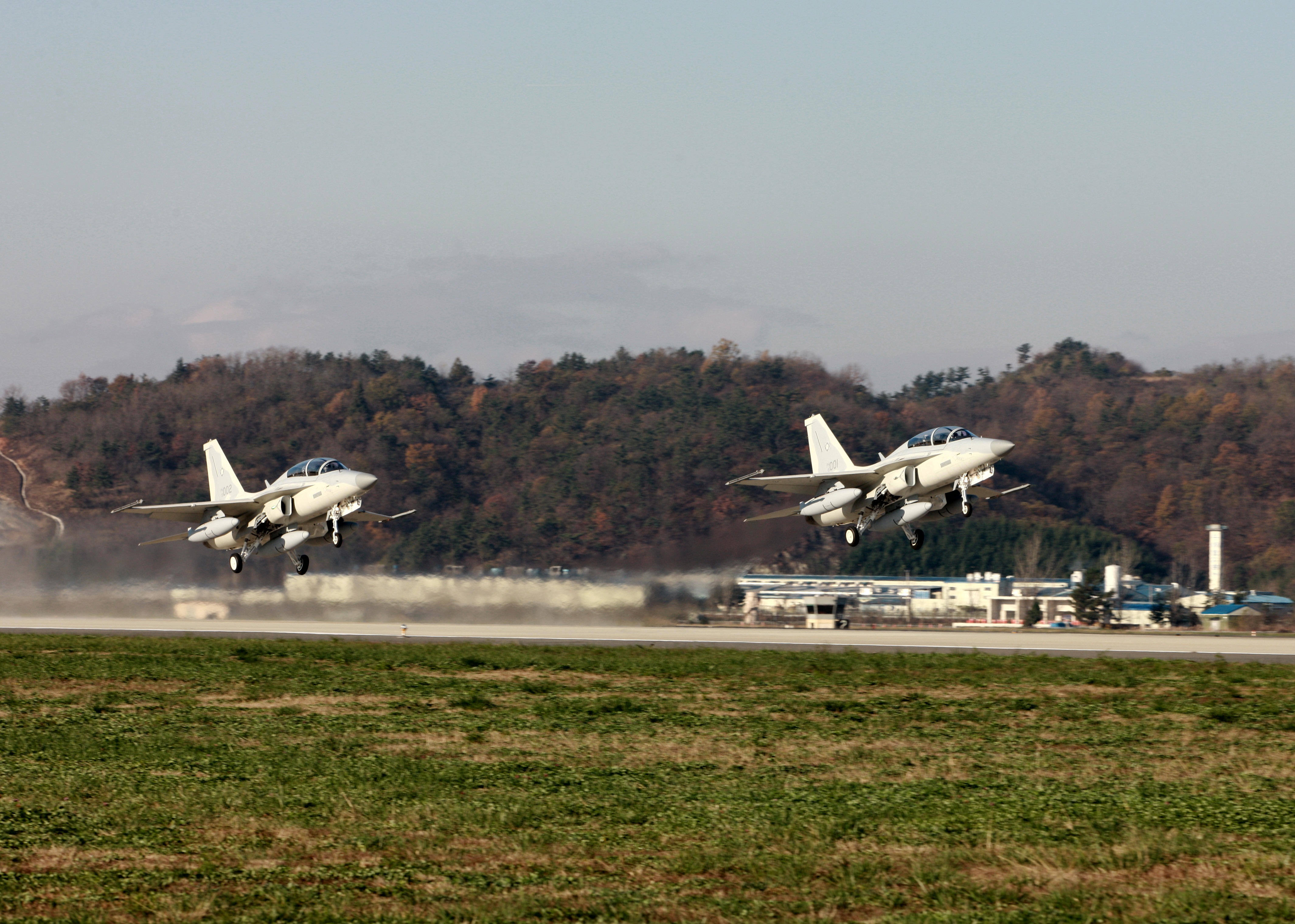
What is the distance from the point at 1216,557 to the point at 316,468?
3357 inches

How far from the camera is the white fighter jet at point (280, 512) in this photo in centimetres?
4525

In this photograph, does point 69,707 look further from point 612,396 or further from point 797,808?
point 612,396

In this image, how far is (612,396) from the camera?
14125 cm

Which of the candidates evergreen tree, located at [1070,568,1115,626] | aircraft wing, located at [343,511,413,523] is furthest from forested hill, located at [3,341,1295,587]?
aircraft wing, located at [343,511,413,523]

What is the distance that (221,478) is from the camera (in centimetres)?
5503

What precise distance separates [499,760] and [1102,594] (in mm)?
78449

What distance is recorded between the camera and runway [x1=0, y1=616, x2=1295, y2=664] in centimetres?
4003

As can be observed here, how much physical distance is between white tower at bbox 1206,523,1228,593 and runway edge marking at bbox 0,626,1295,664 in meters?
72.8

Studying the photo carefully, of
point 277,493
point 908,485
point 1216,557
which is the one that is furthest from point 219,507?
point 1216,557

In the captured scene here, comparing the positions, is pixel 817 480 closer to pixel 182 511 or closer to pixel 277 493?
pixel 277 493

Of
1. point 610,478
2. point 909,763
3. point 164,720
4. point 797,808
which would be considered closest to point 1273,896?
point 797,808

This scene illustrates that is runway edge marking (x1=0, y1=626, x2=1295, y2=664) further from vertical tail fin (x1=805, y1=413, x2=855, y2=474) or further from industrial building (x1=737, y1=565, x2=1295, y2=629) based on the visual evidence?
industrial building (x1=737, y1=565, x2=1295, y2=629)

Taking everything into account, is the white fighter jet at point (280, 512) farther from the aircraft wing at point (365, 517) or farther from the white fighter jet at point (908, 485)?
the white fighter jet at point (908, 485)

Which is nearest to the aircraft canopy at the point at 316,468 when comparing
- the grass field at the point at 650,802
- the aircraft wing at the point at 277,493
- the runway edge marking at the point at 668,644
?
the aircraft wing at the point at 277,493
